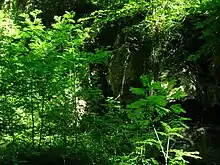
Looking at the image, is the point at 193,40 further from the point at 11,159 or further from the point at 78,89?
the point at 11,159

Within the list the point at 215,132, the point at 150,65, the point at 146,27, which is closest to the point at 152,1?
the point at 146,27

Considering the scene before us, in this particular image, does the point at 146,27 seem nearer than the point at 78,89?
No

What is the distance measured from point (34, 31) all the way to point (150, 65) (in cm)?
195

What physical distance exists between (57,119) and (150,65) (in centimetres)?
201

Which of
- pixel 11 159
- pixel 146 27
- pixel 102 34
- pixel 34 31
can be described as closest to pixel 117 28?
pixel 102 34

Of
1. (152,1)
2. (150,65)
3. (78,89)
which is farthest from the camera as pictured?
(150,65)

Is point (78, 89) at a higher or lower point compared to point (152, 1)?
lower

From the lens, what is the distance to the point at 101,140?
446 cm

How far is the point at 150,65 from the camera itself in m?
5.83

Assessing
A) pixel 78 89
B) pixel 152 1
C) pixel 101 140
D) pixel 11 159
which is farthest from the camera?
pixel 152 1

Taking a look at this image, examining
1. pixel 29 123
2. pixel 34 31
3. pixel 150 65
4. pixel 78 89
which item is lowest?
pixel 29 123

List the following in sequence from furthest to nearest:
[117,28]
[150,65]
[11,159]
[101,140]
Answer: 1. [117,28]
2. [150,65]
3. [101,140]
4. [11,159]

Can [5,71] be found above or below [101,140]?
above

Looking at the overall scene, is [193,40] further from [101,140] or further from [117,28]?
[101,140]
